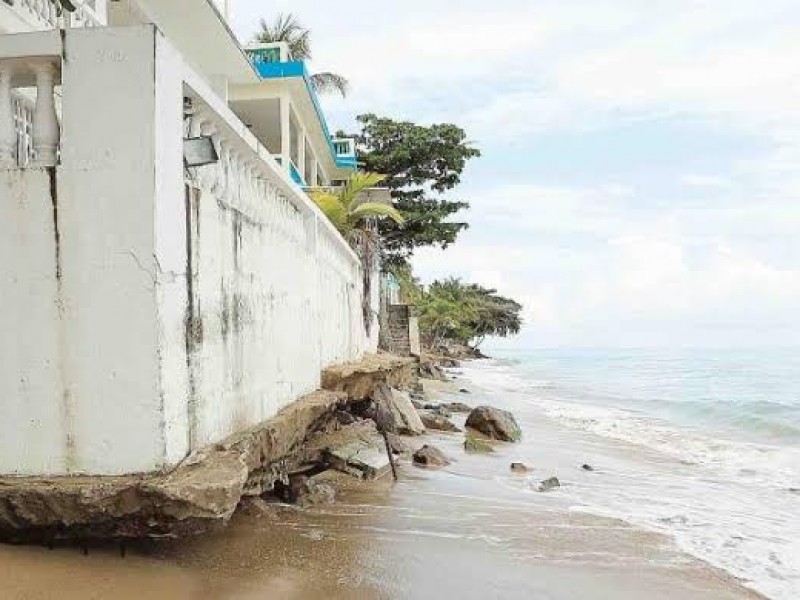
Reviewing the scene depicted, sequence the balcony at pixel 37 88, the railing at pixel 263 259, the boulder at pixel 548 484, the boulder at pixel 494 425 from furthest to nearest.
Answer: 1. the boulder at pixel 494 425
2. the boulder at pixel 548 484
3. the railing at pixel 263 259
4. the balcony at pixel 37 88

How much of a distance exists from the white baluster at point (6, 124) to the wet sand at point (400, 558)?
183 cm

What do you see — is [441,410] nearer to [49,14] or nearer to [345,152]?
[49,14]

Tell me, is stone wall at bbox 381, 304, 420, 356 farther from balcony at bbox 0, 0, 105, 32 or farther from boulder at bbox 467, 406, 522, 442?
balcony at bbox 0, 0, 105, 32

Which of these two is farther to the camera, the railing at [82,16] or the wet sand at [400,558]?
the railing at [82,16]

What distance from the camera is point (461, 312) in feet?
175

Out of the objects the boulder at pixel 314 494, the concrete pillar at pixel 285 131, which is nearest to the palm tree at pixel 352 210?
the concrete pillar at pixel 285 131

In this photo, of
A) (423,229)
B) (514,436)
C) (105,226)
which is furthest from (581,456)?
(423,229)

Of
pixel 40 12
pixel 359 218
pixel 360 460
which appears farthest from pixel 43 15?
pixel 359 218

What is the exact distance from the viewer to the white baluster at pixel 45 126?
10.9 ft

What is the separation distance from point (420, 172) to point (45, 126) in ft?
72.4

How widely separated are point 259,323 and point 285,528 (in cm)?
143

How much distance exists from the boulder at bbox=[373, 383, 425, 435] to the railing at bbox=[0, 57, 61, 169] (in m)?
6.88

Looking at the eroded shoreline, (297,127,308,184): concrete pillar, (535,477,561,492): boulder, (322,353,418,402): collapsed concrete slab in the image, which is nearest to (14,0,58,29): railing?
(322,353,418,402): collapsed concrete slab

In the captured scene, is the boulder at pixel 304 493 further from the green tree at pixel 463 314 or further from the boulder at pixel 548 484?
the green tree at pixel 463 314
